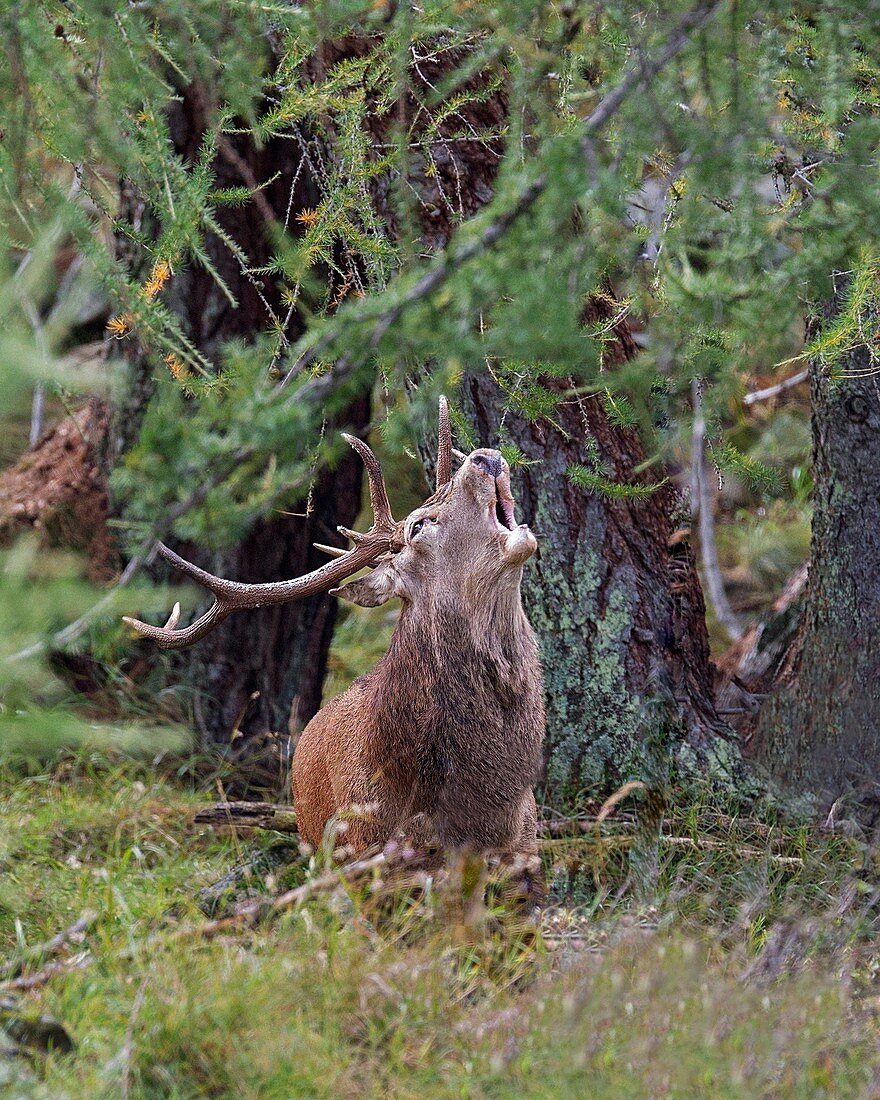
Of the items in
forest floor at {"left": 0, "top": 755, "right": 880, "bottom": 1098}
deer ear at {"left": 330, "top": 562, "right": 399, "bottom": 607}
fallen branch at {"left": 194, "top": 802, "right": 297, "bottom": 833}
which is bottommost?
fallen branch at {"left": 194, "top": 802, "right": 297, "bottom": 833}

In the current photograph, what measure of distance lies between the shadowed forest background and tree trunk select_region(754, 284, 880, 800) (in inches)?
0.5

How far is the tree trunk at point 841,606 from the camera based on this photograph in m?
4.37

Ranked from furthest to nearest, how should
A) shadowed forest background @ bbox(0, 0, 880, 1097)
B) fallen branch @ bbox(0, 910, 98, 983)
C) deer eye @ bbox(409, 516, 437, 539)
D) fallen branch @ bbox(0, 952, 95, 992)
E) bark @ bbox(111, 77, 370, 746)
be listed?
bark @ bbox(111, 77, 370, 746) < deer eye @ bbox(409, 516, 437, 539) < fallen branch @ bbox(0, 910, 98, 983) < fallen branch @ bbox(0, 952, 95, 992) < shadowed forest background @ bbox(0, 0, 880, 1097)

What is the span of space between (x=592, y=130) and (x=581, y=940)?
212 cm

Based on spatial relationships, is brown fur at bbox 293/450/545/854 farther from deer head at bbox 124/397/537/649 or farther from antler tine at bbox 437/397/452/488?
antler tine at bbox 437/397/452/488

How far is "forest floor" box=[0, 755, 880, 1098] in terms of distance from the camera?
8.45ft

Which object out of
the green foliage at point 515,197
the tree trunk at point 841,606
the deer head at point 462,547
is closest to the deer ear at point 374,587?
the deer head at point 462,547

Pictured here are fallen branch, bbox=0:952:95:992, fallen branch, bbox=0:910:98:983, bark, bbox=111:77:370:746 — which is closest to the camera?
fallen branch, bbox=0:952:95:992

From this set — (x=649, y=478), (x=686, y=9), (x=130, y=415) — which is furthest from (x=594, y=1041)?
(x=130, y=415)

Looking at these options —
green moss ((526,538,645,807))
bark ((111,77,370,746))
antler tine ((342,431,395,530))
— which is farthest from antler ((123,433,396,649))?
bark ((111,77,370,746))

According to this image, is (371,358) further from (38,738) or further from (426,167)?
(426,167)

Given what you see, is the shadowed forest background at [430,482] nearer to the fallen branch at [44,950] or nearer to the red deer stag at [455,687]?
the fallen branch at [44,950]

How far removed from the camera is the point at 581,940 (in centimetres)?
342

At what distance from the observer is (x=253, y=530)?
18.0 feet
